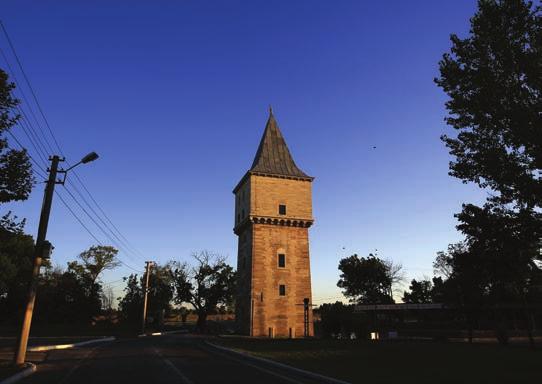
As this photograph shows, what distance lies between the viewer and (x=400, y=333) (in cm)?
5641

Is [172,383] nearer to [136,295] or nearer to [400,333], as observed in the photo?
[400,333]

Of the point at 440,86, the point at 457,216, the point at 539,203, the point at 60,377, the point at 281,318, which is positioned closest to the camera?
the point at 60,377

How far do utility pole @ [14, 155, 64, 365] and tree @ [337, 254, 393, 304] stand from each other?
81117 mm

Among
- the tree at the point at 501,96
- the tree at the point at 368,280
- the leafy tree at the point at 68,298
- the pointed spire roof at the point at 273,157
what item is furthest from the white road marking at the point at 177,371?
the tree at the point at 368,280

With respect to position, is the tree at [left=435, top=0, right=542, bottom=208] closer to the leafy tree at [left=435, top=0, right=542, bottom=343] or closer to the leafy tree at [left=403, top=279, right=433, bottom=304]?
the leafy tree at [left=435, top=0, right=542, bottom=343]

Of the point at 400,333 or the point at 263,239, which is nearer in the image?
the point at 263,239

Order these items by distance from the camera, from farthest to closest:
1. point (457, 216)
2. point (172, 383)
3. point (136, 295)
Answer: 1. point (136, 295)
2. point (457, 216)
3. point (172, 383)

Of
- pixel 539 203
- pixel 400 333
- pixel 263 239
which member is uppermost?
pixel 263 239

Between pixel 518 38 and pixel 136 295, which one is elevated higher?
pixel 518 38

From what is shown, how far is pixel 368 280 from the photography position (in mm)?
91500

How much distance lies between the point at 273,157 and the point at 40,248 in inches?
1434

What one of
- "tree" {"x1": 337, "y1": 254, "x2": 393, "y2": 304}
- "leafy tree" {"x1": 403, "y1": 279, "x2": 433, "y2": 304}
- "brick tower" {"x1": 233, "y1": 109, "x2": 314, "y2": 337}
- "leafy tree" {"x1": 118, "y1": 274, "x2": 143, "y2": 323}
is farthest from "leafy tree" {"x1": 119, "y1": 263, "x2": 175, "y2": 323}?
"leafy tree" {"x1": 403, "y1": 279, "x2": 433, "y2": 304}

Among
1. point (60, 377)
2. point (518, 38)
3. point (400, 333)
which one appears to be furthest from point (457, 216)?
point (400, 333)

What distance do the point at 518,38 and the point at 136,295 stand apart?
69.2 meters
